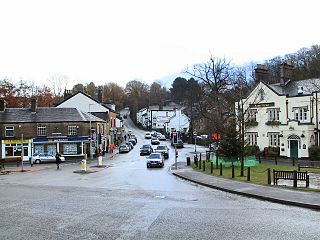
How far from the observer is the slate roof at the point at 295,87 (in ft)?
139

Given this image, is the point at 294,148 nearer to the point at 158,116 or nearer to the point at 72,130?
the point at 72,130

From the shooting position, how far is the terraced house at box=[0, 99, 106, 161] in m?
53.5

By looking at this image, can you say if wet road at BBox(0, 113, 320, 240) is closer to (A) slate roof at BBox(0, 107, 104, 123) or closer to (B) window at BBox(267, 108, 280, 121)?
(B) window at BBox(267, 108, 280, 121)

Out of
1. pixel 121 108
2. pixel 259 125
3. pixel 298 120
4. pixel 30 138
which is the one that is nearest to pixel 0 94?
pixel 30 138

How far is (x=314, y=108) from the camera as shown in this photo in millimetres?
41094

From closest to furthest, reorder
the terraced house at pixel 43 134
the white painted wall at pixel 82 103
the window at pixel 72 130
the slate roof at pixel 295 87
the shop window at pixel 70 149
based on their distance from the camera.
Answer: the slate roof at pixel 295 87
the terraced house at pixel 43 134
the shop window at pixel 70 149
the window at pixel 72 130
the white painted wall at pixel 82 103

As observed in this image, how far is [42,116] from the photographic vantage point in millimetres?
54875

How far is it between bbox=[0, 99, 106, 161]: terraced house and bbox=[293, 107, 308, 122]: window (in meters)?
28.8

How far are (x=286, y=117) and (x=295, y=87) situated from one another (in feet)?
15.2

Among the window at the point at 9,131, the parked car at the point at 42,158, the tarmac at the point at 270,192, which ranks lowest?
the parked car at the point at 42,158

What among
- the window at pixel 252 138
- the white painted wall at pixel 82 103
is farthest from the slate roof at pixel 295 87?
the white painted wall at pixel 82 103

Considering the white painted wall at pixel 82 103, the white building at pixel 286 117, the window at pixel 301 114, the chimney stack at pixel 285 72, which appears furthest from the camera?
the white painted wall at pixel 82 103

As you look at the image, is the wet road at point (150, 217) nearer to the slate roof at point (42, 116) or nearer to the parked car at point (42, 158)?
the parked car at point (42, 158)

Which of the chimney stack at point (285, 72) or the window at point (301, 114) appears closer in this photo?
the window at point (301, 114)
